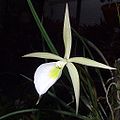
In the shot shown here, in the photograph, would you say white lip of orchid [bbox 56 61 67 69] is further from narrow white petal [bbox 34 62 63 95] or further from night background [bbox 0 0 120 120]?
night background [bbox 0 0 120 120]

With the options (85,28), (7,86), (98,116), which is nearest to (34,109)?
(98,116)

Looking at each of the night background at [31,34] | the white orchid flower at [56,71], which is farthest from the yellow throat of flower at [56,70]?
the night background at [31,34]

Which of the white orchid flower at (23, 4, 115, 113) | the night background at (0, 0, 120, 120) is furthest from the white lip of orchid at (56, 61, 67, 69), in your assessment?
the night background at (0, 0, 120, 120)

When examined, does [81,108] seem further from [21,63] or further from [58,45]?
[21,63]

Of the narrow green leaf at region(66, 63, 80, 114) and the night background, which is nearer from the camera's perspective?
the narrow green leaf at region(66, 63, 80, 114)

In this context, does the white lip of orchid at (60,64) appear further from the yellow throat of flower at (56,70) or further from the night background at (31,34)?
the night background at (31,34)

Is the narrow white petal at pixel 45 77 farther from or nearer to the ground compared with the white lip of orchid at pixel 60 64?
nearer to the ground
